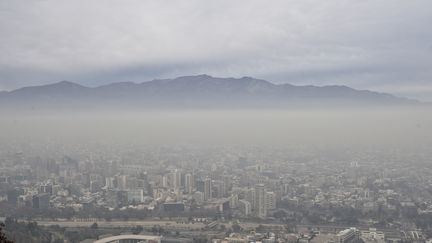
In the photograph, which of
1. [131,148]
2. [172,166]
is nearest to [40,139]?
[131,148]

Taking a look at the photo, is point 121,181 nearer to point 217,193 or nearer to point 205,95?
point 217,193

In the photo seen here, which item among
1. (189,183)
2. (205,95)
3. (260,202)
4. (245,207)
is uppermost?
(205,95)

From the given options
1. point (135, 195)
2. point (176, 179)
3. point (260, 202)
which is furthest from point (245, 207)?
point (135, 195)

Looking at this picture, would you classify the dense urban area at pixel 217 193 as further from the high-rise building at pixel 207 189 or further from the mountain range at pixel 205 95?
the mountain range at pixel 205 95

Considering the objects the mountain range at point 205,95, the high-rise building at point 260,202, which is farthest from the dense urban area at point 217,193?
the mountain range at point 205,95

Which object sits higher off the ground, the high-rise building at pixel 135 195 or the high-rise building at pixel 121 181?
the high-rise building at pixel 121 181
